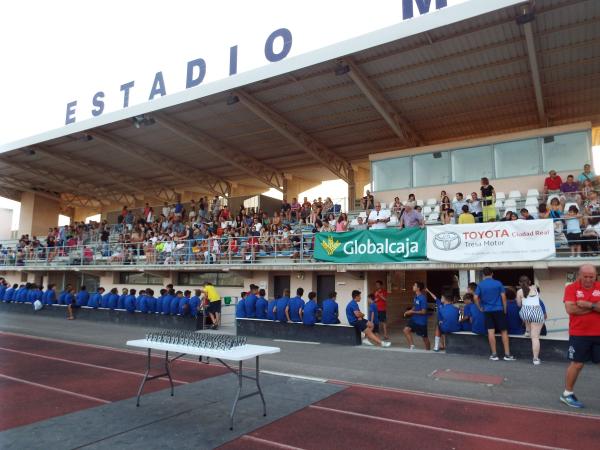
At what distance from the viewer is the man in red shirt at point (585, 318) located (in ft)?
19.6

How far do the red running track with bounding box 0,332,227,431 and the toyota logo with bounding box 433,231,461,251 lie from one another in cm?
689

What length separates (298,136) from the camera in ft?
72.0

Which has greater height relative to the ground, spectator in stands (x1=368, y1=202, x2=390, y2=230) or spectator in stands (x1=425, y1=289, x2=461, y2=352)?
spectator in stands (x1=368, y1=202, x2=390, y2=230)

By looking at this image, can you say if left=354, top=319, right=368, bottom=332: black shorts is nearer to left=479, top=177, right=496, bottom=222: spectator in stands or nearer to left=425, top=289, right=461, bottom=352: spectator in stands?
left=425, top=289, right=461, bottom=352: spectator in stands

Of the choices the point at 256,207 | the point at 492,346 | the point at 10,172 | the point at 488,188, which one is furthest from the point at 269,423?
the point at 10,172

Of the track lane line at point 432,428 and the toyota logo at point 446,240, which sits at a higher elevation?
the toyota logo at point 446,240

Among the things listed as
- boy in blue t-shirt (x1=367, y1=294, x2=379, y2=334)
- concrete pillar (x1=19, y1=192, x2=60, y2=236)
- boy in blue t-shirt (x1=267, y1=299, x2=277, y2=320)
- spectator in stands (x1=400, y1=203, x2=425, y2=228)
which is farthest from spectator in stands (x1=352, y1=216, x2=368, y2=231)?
concrete pillar (x1=19, y1=192, x2=60, y2=236)

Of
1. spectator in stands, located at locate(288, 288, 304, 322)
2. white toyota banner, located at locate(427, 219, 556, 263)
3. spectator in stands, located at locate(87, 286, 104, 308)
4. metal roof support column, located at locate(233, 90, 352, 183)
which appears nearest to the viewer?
white toyota banner, located at locate(427, 219, 556, 263)

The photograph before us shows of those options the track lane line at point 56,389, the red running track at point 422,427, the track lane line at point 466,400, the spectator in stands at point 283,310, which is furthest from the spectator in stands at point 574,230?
the track lane line at point 56,389

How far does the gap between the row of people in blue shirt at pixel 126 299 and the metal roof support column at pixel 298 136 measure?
815 centimetres

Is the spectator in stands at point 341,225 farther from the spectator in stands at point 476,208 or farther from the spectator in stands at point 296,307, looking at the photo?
the spectator in stands at point 476,208

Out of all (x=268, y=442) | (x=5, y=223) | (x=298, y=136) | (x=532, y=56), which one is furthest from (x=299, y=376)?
(x=5, y=223)

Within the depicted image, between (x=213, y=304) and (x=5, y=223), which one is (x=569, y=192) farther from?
(x=5, y=223)

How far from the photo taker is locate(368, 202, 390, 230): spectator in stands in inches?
608
